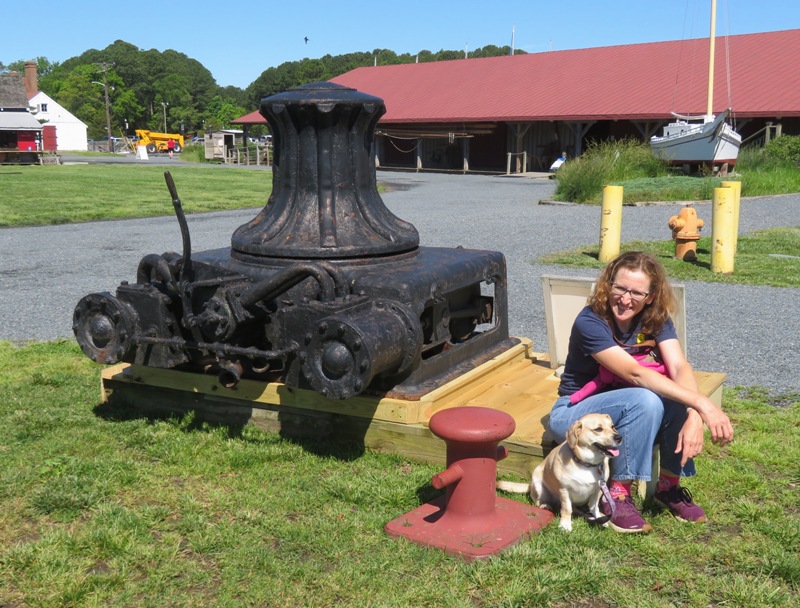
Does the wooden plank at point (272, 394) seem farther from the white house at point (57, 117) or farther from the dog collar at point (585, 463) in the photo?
the white house at point (57, 117)

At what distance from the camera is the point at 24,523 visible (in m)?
3.45

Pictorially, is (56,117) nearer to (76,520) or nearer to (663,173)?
(663,173)

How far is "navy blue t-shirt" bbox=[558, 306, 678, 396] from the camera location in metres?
3.55

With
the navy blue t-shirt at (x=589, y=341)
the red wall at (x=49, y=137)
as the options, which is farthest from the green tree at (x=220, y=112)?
the navy blue t-shirt at (x=589, y=341)

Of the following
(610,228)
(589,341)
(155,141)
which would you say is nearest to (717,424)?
(589,341)

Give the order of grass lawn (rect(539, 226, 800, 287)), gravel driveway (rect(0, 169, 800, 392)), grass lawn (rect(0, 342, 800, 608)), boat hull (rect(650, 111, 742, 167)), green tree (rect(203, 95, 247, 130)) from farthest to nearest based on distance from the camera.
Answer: green tree (rect(203, 95, 247, 130))
boat hull (rect(650, 111, 742, 167))
grass lawn (rect(539, 226, 800, 287))
gravel driveway (rect(0, 169, 800, 392))
grass lawn (rect(0, 342, 800, 608))

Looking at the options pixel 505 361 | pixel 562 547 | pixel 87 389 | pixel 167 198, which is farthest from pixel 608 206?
pixel 167 198

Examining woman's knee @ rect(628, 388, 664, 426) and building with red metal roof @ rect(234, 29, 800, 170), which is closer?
woman's knee @ rect(628, 388, 664, 426)

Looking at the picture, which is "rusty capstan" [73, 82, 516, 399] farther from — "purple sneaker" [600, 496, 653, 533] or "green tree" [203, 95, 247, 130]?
"green tree" [203, 95, 247, 130]

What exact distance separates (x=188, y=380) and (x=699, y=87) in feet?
99.4

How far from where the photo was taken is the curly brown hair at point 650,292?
11.6ft

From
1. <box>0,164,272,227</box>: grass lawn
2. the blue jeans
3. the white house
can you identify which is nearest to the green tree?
the white house

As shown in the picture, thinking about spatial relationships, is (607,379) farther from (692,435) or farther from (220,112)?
(220,112)

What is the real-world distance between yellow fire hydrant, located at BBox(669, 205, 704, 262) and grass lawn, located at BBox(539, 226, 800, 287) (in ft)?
0.42
